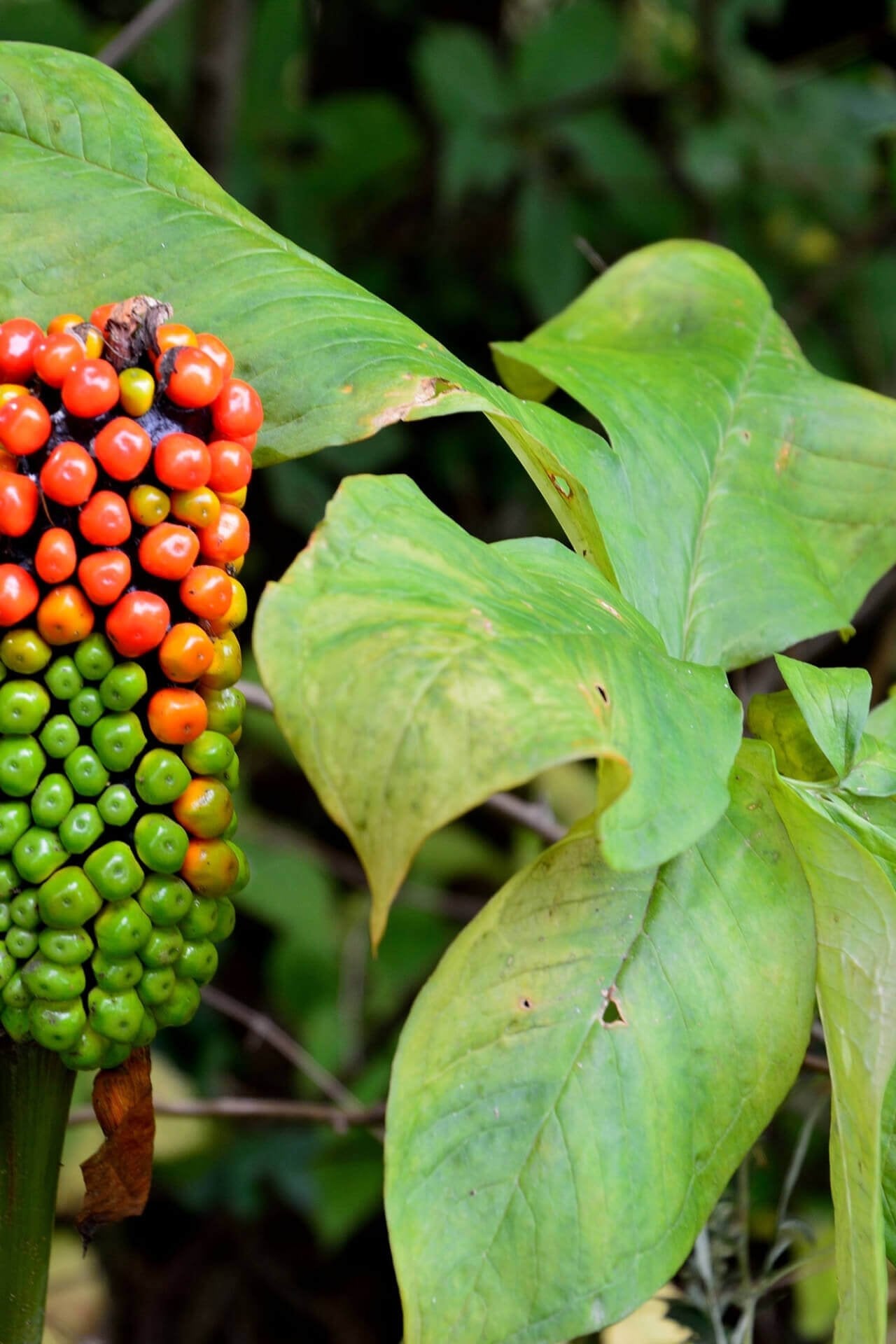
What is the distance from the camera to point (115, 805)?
50 centimetres

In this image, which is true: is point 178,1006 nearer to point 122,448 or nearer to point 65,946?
point 65,946

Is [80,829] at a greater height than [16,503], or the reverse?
[16,503]

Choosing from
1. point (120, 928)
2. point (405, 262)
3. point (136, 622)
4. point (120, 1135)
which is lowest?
point (405, 262)

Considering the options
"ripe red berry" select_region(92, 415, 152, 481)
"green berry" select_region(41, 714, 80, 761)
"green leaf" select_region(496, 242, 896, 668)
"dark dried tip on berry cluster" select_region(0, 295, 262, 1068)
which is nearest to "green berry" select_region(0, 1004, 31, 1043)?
"dark dried tip on berry cluster" select_region(0, 295, 262, 1068)

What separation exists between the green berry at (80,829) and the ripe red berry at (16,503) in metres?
0.11

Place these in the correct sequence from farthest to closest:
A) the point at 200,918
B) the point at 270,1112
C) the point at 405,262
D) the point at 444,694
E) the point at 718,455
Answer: the point at 405,262, the point at 270,1112, the point at 718,455, the point at 200,918, the point at 444,694

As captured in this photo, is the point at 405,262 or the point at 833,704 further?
the point at 405,262

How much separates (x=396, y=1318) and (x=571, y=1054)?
4.83 ft

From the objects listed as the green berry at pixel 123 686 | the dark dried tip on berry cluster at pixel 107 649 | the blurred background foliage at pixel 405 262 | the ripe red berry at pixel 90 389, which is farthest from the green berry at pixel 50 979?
the blurred background foliage at pixel 405 262

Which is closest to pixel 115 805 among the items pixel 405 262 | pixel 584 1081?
pixel 584 1081

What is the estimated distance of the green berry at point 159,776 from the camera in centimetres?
50

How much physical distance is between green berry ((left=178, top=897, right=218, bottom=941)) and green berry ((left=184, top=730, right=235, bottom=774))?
57mm

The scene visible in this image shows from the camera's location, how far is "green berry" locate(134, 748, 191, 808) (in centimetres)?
50

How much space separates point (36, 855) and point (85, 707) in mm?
61
